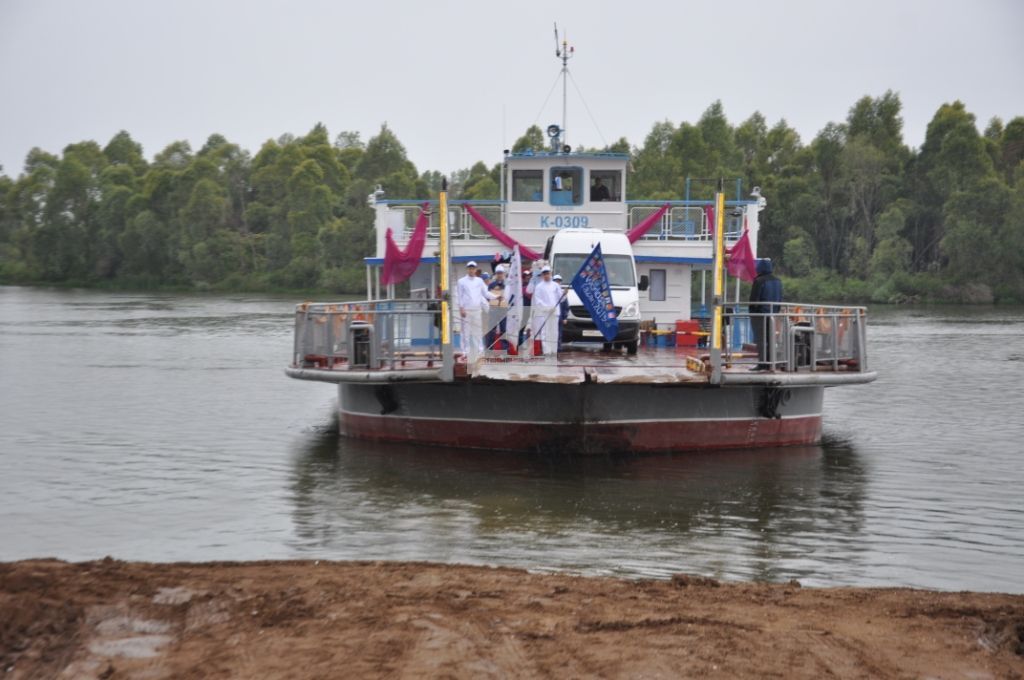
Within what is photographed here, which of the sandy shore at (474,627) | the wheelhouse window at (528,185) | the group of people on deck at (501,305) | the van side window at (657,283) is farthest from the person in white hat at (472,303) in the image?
the sandy shore at (474,627)

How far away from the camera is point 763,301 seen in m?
17.9

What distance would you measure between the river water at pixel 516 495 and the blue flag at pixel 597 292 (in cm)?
257

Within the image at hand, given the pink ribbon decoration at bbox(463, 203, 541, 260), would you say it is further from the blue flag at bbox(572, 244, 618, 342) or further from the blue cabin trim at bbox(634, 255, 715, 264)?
the blue flag at bbox(572, 244, 618, 342)

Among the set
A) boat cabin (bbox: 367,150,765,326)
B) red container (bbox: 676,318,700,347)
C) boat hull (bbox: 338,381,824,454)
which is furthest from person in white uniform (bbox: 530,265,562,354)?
boat cabin (bbox: 367,150,765,326)

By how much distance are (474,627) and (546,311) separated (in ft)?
37.7

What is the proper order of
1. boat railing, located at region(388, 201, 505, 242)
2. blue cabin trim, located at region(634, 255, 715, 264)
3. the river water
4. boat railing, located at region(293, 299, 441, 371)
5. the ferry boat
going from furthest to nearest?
boat railing, located at region(388, 201, 505, 242), blue cabin trim, located at region(634, 255, 715, 264), boat railing, located at region(293, 299, 441, 371), the ferry boat, the river water

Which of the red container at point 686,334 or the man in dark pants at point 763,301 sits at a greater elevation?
the man in dark pants at point 763,301

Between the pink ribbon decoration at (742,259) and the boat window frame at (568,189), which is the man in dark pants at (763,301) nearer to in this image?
the pink ribbon decoration at (742,259)

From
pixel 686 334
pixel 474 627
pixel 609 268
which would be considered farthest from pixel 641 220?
pixel 474 627

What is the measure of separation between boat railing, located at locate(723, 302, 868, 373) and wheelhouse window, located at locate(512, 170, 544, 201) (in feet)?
25.0

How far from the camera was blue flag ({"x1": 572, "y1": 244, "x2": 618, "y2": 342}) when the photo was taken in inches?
717

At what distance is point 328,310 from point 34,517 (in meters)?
6.07

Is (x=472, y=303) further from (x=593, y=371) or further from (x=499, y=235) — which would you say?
(x=499, y=235)

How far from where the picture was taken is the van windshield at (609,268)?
21.4m
